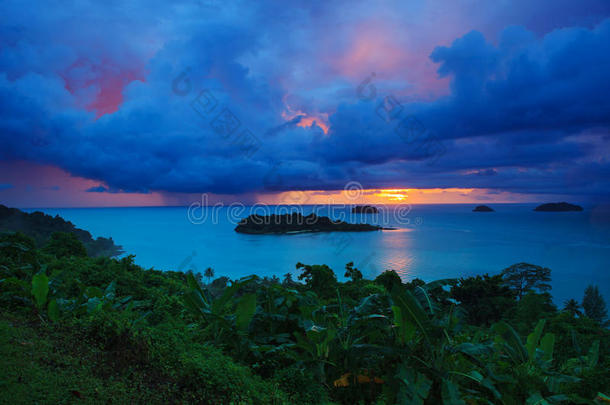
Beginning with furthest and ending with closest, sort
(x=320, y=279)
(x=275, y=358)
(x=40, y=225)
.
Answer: (x=40, y=225) → (x=320, y=279) → (x=275, y=358)

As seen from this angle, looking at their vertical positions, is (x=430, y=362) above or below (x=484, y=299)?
above

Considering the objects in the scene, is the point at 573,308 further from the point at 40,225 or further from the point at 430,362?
the point at 40,225

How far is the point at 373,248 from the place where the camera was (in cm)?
5472

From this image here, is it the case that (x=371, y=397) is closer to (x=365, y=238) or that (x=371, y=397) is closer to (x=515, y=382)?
(x=515, y=382)

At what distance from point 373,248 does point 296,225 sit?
17.1 m

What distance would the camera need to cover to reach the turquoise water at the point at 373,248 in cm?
4419

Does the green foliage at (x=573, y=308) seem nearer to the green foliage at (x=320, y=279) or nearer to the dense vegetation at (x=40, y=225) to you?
the green foliage at (x=320, y=279)

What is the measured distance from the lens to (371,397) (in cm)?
304

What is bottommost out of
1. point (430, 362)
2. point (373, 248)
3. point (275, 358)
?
point (373, 248)

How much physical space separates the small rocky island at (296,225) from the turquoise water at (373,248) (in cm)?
153

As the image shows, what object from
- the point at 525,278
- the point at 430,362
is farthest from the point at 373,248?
the point at 430,362

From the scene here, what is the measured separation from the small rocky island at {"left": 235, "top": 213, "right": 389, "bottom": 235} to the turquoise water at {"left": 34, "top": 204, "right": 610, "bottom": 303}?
1532 mm

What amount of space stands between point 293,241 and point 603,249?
60431mm

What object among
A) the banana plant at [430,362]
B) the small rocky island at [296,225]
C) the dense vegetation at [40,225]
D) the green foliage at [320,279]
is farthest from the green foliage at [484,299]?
the small rocky island at [296,225]
